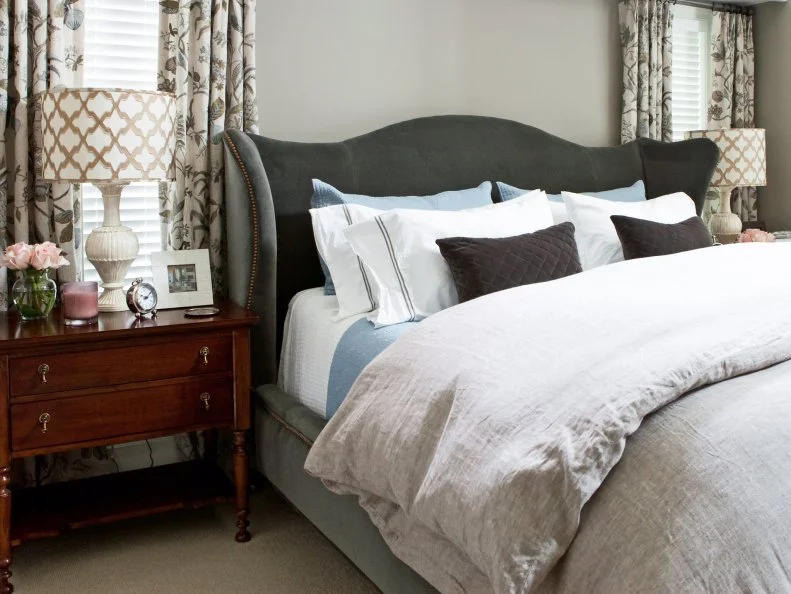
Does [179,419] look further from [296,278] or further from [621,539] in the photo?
[621,539]

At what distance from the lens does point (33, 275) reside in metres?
2.65

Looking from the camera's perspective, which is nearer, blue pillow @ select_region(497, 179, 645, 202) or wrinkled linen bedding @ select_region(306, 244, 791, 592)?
wrinkled linen bedding @ select_region(306, 244, 791, 592)

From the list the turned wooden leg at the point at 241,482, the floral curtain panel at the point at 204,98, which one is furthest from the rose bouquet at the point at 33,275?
the turned wooden leg at the point at 241,482

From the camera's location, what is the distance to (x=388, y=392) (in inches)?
80.0

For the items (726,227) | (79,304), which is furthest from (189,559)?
(726,227)

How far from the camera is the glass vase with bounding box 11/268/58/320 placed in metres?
2.66

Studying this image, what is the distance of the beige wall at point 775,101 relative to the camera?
4.68 metres

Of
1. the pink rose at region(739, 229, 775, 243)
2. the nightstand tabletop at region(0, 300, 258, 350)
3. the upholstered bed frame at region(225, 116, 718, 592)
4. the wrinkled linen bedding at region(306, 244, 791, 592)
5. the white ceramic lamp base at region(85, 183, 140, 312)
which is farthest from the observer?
the pink rose at region(739, 229, 775, 243)

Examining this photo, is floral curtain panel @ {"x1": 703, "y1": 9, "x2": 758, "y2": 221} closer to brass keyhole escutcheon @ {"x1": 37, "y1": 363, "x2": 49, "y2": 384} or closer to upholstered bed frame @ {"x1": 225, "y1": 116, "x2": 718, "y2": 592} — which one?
upholstered bed frame @ {"x1": 225, "y1": 116, "x2": 718, "y2": 592}

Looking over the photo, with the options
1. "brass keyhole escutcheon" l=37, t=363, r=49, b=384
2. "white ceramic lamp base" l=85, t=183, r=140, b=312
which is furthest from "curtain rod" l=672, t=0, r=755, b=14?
"brass keyhole escutcheon" l=37, t=363, r=49, b=384

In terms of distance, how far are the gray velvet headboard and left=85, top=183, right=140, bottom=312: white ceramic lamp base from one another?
1.37ft

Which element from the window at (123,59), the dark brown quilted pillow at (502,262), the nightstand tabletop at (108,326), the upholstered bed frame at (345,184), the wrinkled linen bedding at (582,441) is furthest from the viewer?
the window at (123,59)

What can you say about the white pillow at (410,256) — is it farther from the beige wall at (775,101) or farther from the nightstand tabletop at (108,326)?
the beige wall at (775,101)

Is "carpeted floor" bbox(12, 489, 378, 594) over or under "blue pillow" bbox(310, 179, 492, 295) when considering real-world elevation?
under
